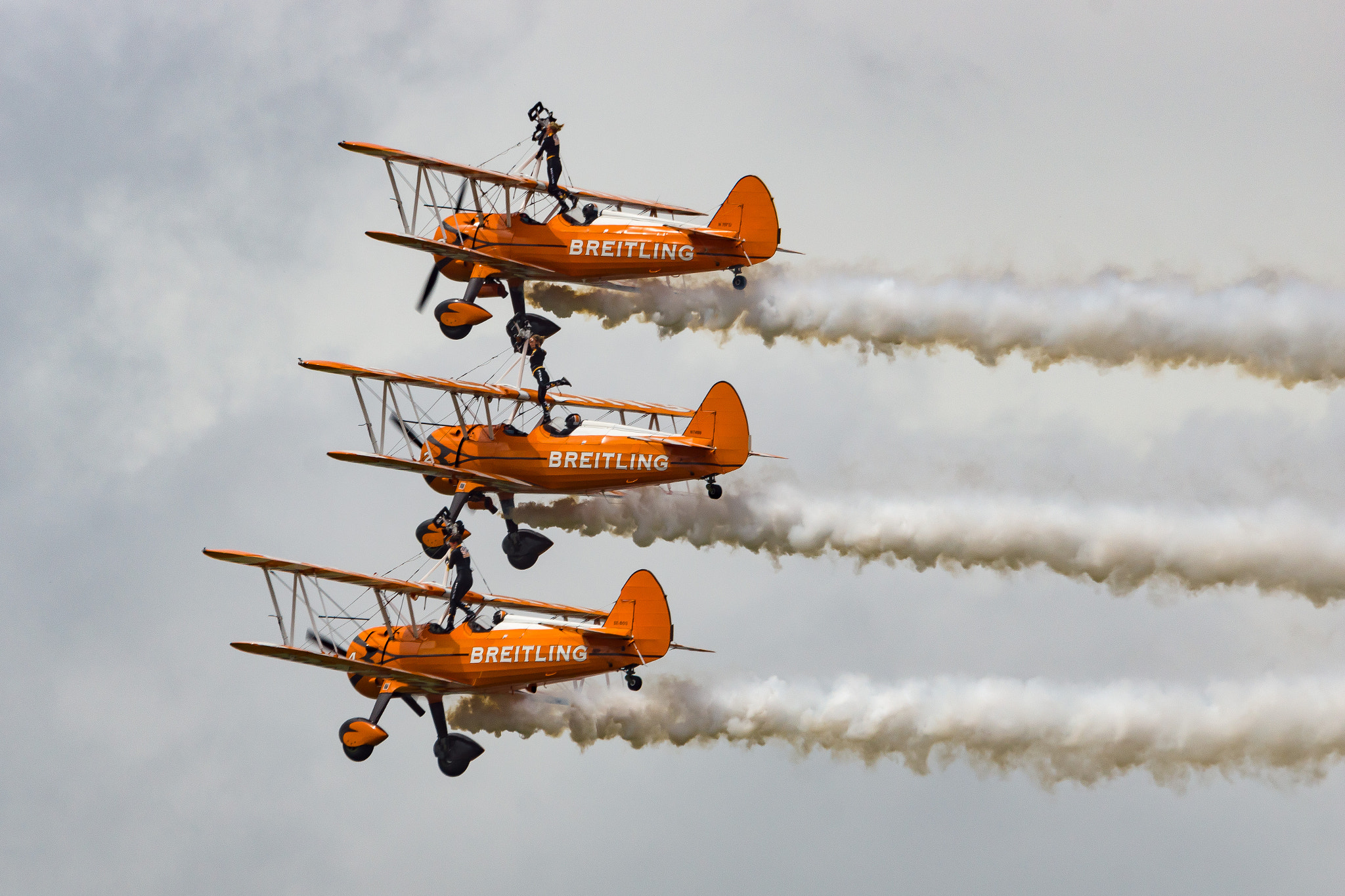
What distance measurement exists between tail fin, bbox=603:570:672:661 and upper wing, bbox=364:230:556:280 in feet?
25.5

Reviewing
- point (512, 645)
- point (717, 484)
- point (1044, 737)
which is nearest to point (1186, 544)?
point (1044, 737)

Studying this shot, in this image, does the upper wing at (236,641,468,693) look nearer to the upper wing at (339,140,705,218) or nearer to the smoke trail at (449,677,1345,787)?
the smoke trail at (449,677,1345,787)

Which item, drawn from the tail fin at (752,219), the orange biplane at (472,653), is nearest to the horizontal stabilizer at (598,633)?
the orange biplane at (472,653)

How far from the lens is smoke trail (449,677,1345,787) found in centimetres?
6625

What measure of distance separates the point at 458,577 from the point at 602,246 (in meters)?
8.72

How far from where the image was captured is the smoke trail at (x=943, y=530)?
6769 centimetres

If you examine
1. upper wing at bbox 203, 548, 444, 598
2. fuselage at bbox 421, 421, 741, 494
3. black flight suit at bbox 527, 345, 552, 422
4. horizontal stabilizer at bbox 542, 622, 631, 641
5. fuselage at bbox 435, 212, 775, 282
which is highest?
fuselage at bbox 435, 212, 775, 282

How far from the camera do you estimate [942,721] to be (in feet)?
225

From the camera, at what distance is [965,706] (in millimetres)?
68562

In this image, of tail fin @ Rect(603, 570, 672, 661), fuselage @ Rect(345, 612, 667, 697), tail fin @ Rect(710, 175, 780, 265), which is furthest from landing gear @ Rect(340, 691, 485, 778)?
tail fin @ Rect(710, 175, 780, 265)

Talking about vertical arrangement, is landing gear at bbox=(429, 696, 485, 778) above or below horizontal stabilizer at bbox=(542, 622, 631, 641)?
below

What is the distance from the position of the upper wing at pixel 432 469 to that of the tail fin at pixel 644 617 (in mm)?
3787

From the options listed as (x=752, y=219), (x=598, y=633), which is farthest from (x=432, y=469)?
(x=752, y=219)

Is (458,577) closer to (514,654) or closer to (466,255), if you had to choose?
(514,654)
